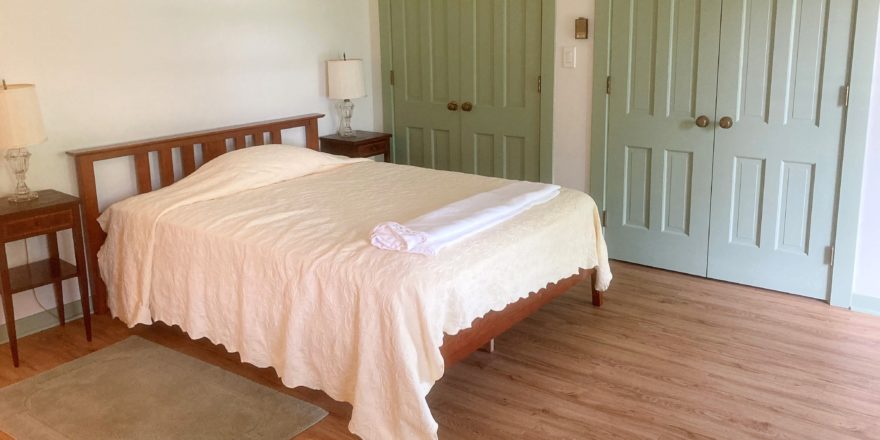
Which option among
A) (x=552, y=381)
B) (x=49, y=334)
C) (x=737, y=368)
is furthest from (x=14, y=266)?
(x=737, y=368)

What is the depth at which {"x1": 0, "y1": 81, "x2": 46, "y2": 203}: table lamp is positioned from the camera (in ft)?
9.62

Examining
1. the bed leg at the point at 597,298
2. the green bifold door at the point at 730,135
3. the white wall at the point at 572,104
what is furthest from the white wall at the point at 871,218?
the white wall at the point at 572,104

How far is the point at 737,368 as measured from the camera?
3010 millimetres

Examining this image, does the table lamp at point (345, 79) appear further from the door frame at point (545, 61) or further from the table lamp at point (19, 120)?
the table lamp at point (19, 120)

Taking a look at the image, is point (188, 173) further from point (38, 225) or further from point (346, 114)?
point (346, 114)

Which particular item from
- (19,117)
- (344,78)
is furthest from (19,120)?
(344,78)

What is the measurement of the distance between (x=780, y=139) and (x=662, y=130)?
596 mm

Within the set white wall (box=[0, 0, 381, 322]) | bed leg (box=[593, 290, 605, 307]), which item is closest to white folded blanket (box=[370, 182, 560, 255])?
bed leg (box=[593, 290, 605, 307])

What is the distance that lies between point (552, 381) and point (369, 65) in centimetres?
284

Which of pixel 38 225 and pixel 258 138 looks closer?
pixel 38 225

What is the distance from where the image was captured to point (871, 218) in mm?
3453

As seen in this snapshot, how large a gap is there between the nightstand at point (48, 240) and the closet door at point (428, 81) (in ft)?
7.64

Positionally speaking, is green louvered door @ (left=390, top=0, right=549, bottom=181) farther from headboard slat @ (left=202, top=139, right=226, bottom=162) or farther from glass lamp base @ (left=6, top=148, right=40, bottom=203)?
glass lamp base @ (left=6, top=148, right=40, bottom=203)

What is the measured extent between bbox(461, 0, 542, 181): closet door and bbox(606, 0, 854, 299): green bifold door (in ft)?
1.67
